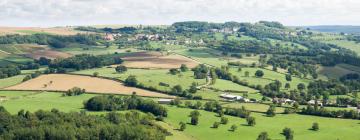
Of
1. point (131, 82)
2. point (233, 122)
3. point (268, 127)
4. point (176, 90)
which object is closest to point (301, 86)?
point (176, 90)

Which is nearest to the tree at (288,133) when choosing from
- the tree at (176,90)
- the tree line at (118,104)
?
the tree line at (118,104)

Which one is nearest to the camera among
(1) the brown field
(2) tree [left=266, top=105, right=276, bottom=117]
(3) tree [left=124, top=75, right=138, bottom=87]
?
(2) tree [left=266, top=105, right=276, bottom=117]

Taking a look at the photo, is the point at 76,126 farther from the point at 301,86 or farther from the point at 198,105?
the point at 301,86

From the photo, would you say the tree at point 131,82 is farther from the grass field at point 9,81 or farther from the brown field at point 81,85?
the grass field at point 9,81

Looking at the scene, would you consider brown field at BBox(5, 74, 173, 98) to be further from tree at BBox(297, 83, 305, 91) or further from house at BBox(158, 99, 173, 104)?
tree at BBox(297, 83, 305, 91)

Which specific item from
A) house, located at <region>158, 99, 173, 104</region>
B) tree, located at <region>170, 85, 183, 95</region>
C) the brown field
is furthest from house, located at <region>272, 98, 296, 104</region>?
the brown field

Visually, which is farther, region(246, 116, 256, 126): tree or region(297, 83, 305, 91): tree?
region(297, 83, 305, 91): tree
